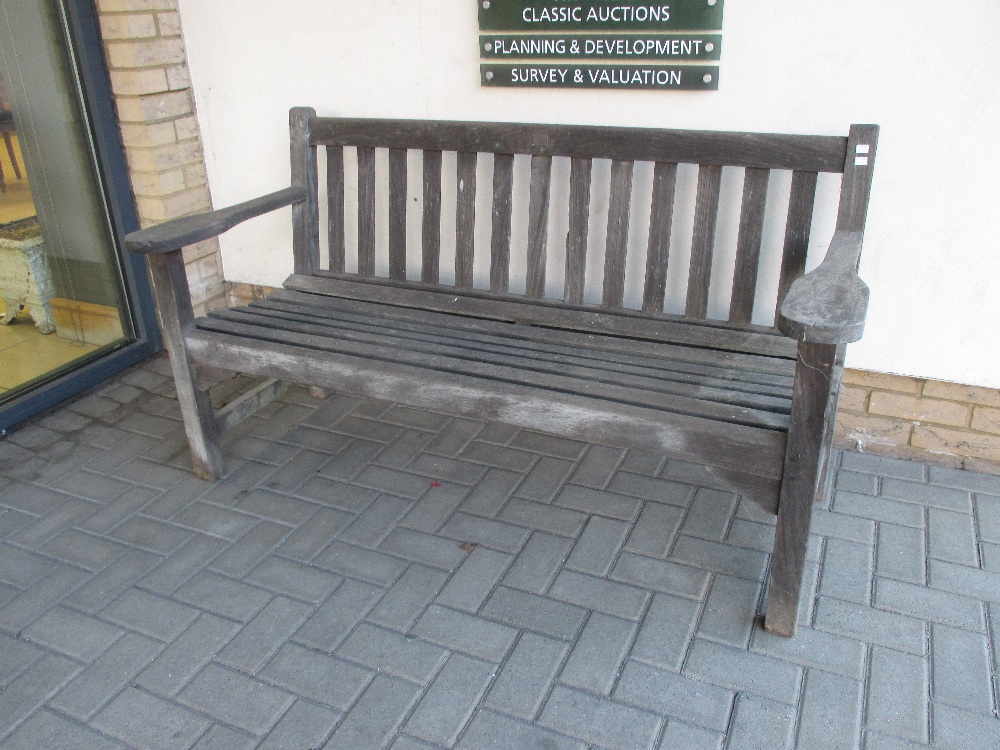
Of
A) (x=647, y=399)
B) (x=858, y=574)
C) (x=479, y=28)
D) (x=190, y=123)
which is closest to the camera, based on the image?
(x=647, y=399)

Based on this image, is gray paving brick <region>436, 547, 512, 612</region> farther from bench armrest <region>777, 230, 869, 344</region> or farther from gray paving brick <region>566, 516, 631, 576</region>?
bench armrest <region>777, 230, 869, 344</region>

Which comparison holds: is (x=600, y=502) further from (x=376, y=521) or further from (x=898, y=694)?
(x=898, y=694)

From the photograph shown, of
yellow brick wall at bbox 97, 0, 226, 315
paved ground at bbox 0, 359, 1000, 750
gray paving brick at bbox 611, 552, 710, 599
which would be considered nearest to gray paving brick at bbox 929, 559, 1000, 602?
paved ground at bbox 0, 359, 1000, 750

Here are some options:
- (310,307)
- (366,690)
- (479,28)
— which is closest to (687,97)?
(479,28)

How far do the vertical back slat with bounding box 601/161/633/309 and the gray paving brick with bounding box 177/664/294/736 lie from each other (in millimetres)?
1628

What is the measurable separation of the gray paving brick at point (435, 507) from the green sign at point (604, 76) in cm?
146

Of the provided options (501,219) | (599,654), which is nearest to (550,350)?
(501,219)

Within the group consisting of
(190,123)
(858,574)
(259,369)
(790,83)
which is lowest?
(858,574)

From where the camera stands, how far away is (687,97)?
2826 mm

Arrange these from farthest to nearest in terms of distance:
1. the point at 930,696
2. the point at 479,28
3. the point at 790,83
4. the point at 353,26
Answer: the point at 353,26 < the point at 479,28 < the point at 790,83 < the point at 930,696

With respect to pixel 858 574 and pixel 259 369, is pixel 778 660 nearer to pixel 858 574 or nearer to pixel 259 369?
pixel 858 574

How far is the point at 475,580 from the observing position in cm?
249

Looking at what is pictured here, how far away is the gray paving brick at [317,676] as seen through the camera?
211cm

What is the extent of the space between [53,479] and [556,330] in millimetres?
1890
